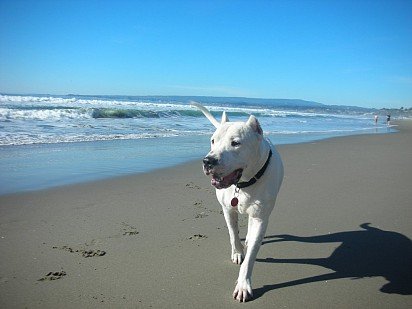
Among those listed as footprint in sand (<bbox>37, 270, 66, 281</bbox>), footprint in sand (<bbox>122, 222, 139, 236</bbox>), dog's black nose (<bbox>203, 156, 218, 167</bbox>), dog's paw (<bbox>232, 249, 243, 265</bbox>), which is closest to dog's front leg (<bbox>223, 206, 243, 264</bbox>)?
dog's paw (<bbox>232, 249, 243, 265</bbox>)

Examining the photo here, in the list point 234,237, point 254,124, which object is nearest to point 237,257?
point 234,237

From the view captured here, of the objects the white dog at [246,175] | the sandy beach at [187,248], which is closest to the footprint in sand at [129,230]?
the sandy beach at [187,248]

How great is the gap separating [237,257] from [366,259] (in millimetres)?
1377

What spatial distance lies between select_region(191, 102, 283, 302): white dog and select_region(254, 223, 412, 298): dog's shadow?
1.14 feet

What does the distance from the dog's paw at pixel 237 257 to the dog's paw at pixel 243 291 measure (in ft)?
2.02

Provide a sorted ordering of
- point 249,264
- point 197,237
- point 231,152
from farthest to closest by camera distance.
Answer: point 197,237
point 249,264
point 231,152

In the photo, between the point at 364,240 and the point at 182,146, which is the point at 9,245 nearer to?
the point at 364,240

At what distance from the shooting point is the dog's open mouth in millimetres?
2953

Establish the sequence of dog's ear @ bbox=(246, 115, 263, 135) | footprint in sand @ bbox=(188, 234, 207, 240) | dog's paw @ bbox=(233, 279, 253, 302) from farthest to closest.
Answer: footprint in sand @ bbox=(188, 234, 207, 240) < dog's ear @ bbox=(246, 115, 263, 135) < dog's paw @ bbox=(233, 279, 253, 302)

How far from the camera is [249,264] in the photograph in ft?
10.2

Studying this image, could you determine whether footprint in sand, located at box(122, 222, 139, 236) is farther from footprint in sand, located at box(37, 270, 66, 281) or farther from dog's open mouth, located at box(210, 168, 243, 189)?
dog's open mouth, located at box(210, 168, 243, 189)

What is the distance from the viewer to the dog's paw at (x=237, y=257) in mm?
3686

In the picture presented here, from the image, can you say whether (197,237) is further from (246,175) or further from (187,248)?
(246,175)

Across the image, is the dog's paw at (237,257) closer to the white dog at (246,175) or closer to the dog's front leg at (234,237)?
the dog's front leg at (234,237)
